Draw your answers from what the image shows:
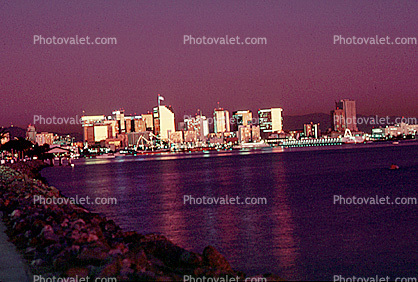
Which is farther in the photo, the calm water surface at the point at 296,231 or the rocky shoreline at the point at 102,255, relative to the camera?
the calm water surface at the point at 296,231

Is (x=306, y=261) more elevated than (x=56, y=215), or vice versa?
(x=56, y=215)

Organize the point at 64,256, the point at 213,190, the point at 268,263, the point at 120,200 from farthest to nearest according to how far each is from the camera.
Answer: the point at 213,190
the point at 120,200
the point at 268,263
the point at 64,256

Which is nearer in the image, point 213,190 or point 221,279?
point 221,279

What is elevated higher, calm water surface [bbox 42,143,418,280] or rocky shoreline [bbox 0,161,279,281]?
rocky shoreline [bbox 0,161,279,281]

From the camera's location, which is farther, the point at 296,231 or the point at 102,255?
the point at 296,231

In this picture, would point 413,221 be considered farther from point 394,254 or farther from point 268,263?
point 268,263

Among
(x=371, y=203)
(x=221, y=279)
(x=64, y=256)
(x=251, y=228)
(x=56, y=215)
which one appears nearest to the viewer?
(x=221, y=279)

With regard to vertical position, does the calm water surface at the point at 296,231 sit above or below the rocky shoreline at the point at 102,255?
below

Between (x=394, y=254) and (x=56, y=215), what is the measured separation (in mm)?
7131

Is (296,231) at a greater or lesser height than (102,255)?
lesser

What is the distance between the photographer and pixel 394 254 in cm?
1112

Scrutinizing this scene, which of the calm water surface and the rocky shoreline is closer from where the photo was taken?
the rocky shoreline

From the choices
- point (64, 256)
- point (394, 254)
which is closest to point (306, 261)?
point (394, 254)

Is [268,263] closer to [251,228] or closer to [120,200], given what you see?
[251,228]
